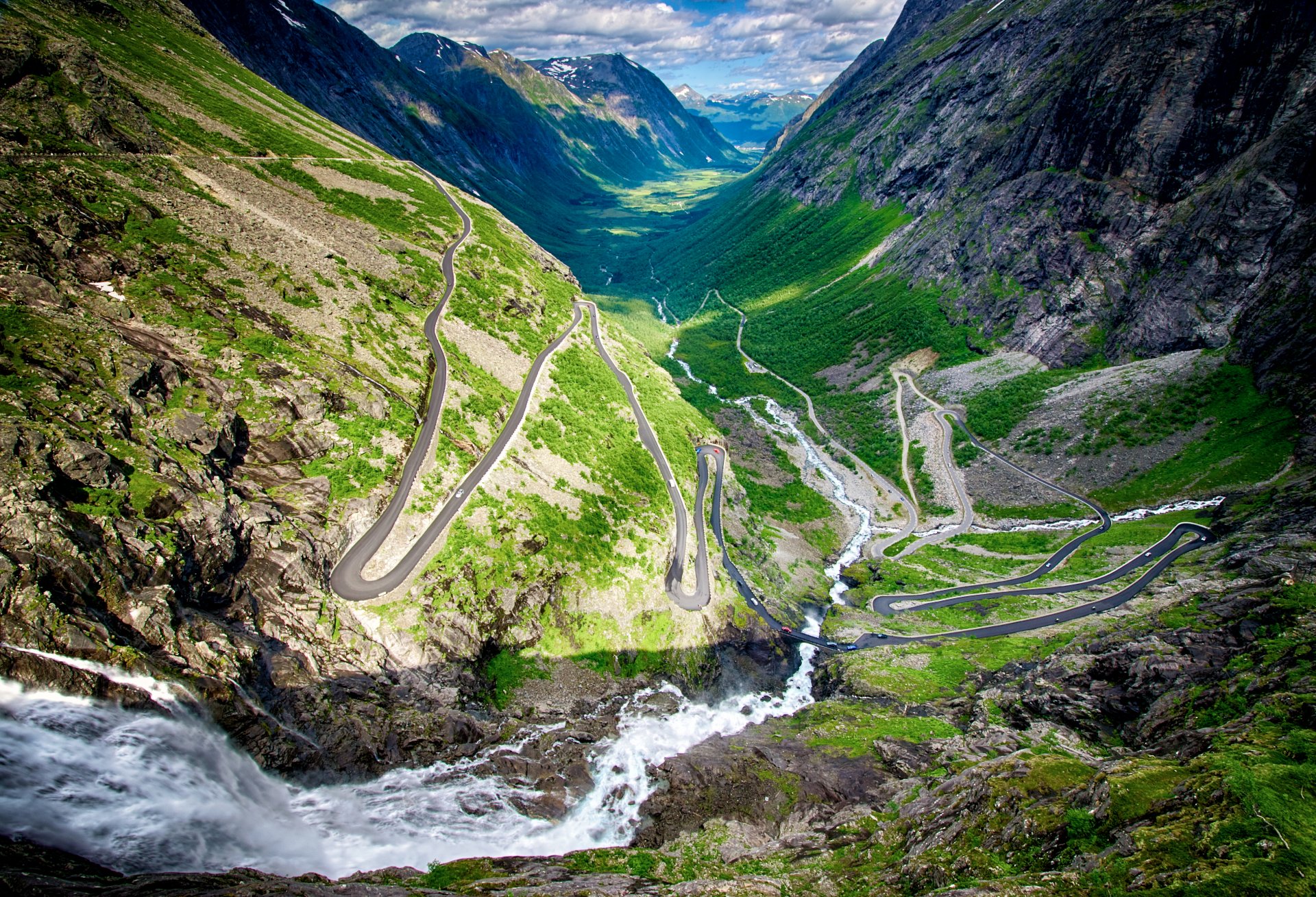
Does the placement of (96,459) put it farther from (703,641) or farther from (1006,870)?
(1006,870)

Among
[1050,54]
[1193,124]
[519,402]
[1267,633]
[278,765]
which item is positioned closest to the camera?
[278,765]

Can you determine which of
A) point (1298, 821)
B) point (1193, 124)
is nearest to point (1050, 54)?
point (1193, 124)

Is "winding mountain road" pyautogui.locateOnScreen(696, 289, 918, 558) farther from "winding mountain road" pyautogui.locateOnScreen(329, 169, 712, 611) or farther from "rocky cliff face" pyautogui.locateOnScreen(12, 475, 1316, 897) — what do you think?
"winding mountain road" pyautogui.locateOnScreen(329, 169, 712, 611)

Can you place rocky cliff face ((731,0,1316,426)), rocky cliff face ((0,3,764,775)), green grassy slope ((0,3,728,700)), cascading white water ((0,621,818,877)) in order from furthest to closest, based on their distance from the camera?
rocky cliff face ((731,0,1316,426)) → green grassy slope ((0,3,728,700)) → rocky cliff face ((0,3,764,775)) → cascading white water ((0,621,818,877))

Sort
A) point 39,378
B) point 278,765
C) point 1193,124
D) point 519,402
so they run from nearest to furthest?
1. point 278,765
2. point 39,378
3. point 519,402
4. point 1193,124

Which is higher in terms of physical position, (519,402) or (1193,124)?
(1193,124)

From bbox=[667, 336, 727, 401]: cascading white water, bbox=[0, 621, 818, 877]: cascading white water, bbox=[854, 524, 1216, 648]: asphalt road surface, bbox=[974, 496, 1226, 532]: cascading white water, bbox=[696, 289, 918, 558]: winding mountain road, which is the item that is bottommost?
bbox=[0, 621, 818, 877]: cascading white water

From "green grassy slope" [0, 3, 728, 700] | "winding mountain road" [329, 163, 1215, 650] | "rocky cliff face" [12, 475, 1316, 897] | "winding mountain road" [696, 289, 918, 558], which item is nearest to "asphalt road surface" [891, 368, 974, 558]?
"winding mountain road" [329, 163, 1215, 650]
